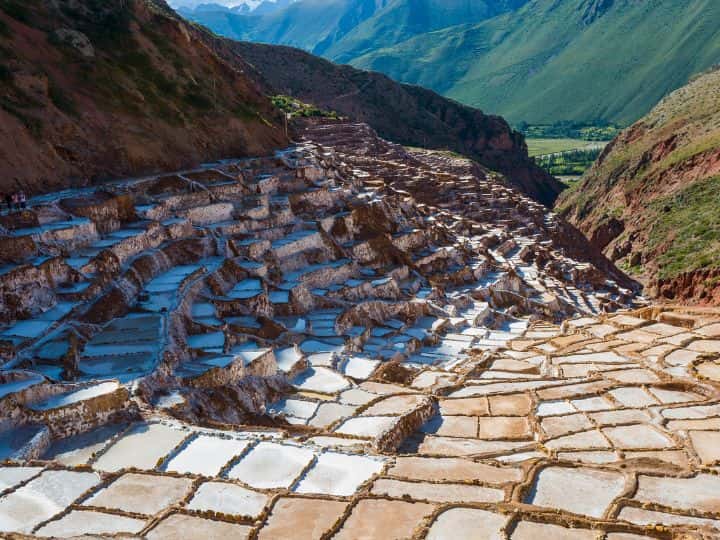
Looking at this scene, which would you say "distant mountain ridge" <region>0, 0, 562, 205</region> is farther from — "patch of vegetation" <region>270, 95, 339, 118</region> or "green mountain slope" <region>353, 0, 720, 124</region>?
"green mountain slope" <region>353, 0, 720, 124</region>

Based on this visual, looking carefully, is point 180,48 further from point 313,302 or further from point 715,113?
point 715,113

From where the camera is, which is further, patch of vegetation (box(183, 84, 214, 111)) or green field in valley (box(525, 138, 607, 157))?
green field in valley (box(525, 138, 607, 157))

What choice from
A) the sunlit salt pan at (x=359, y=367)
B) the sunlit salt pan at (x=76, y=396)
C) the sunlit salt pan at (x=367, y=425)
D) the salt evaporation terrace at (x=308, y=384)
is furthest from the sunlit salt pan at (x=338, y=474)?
the sunlit salt pan at (x=359, y=367)

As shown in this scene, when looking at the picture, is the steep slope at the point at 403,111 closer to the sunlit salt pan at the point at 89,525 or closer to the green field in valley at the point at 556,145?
the green field in valley at the point at 556,145

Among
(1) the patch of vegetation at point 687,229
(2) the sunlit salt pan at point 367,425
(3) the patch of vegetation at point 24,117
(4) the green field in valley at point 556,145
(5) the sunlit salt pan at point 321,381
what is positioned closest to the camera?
(2) the sunlit salt pan at point 367,425

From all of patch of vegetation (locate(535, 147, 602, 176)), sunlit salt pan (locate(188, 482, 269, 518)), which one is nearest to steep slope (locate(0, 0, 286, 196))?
sunlit salt pan (locate(188, 482, 269, 518))

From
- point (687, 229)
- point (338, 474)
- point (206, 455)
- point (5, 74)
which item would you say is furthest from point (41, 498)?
point (687, 229)
